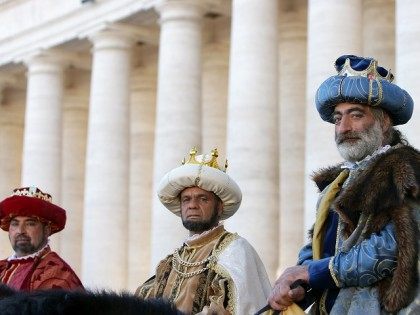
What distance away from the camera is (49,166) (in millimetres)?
68688

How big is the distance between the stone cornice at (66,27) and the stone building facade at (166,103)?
0.27 ft

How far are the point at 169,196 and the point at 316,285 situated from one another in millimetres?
5323

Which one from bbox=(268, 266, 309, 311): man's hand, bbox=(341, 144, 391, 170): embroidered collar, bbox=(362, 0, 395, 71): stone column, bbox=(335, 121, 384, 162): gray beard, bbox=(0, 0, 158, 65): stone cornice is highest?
bbox=(0, 0, 158, 65): stone cornice

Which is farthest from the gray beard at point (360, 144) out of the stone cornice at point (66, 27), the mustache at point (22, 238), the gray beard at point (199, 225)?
the stone cornice at point (66, 27)

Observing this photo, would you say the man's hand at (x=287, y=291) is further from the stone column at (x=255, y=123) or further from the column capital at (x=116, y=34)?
the column capital at (x=116, y=34)

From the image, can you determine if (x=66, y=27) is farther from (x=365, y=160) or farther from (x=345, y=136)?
(x=365, y=160)

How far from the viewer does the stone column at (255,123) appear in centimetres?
5422

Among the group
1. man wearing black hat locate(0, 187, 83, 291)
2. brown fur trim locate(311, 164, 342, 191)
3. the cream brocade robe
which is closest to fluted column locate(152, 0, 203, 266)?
man wearing black hat locate(0, 187, 83, 291)

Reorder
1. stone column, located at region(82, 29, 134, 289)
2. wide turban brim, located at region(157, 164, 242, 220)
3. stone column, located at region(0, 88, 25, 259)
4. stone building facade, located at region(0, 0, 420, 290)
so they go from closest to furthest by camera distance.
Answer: wide turban brim, located at region(157, 164, 242, 220) → stone building facade, located at region(0, 0, 420, 290) → stone column, located at region(82, 29, 134, 289) → stone column, located at region(0, 88, 25, 259)

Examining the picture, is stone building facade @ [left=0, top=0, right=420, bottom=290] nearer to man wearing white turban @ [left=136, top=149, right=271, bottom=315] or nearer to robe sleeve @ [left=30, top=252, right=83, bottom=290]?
robe sleeve @ [left=30, top=252, right=83, bottom=290]

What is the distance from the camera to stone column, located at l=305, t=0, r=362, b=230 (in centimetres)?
4966

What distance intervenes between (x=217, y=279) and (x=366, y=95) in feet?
13.2

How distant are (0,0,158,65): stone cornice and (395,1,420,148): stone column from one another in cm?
1653

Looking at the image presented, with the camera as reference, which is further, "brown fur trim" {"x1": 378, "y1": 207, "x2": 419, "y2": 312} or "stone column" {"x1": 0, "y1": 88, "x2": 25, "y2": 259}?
"stone column" {"x1": 0, "y1": 88, "x2": 25, "y2": 259}
